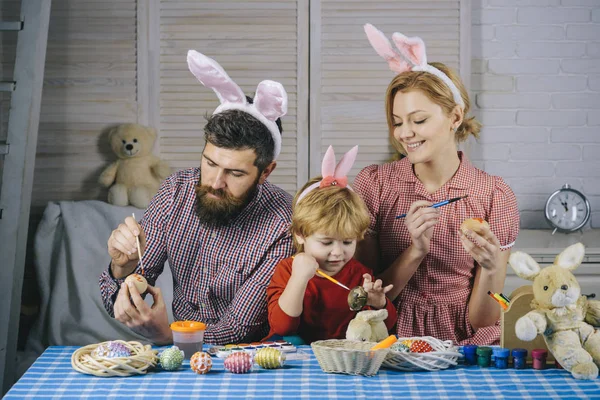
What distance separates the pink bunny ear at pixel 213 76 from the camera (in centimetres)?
190

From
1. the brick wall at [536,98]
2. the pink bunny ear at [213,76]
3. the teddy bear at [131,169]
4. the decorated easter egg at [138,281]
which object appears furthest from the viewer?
the brick wall at [536,98]

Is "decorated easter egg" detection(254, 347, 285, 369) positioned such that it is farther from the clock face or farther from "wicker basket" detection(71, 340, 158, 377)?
the clock face

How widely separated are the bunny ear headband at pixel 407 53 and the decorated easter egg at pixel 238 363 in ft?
2.99

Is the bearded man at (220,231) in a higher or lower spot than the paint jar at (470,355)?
higher

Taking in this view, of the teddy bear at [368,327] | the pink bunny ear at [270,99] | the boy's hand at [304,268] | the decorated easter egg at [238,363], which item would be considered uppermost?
the pink bunny ear at [270,99]

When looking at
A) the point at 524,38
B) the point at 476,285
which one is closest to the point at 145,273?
the point at 476,285

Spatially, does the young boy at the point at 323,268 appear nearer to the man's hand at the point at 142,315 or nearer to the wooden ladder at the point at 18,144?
the man's hand at the point at 142,315

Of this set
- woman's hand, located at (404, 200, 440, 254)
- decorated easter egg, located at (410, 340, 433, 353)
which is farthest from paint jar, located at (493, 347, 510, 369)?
woman's hand, located at (404, 200, 440, 254)

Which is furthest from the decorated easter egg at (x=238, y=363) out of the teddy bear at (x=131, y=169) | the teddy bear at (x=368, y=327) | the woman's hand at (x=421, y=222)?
the teddy bear at (x=131, y=169)

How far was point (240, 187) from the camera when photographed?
1988mm

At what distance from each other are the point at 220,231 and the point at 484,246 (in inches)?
26.9

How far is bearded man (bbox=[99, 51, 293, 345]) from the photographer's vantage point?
1946 mm

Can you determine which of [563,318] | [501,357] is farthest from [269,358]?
[563,318]

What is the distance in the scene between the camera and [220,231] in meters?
2.09
